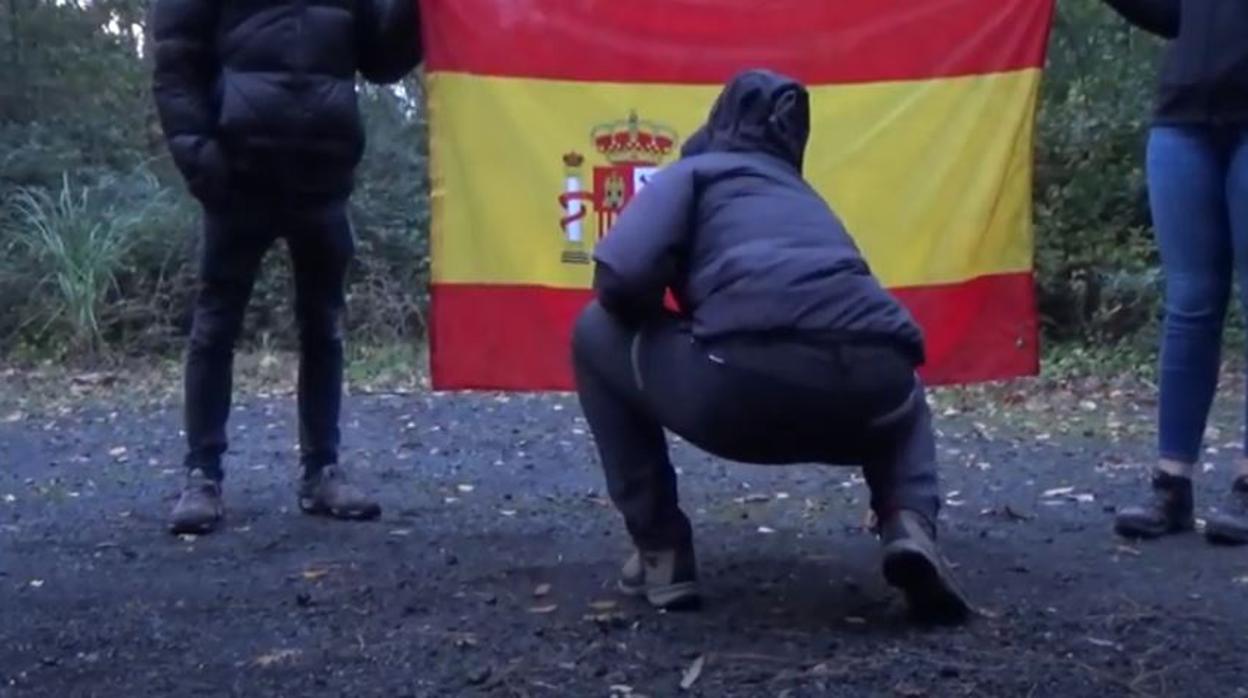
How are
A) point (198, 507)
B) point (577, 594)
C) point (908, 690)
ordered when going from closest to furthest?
point (908, 690) < point (577, 594) < point (198, 507)

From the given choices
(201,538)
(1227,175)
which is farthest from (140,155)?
(1227,175)

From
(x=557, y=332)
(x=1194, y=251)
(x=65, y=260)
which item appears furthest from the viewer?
(x=65, y=260)

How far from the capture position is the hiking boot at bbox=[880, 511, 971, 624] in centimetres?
486

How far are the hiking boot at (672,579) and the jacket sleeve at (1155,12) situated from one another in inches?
82.8

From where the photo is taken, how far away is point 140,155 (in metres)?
17.1

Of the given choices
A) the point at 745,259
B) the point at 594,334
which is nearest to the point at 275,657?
the point at 594,334

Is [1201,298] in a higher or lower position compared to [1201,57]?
lower

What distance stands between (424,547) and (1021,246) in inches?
79.3

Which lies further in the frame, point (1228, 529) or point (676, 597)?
point (1228, 529)

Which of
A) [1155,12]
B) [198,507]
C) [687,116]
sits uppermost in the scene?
[1155,12]

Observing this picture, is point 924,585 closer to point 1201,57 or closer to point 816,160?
point 816,160

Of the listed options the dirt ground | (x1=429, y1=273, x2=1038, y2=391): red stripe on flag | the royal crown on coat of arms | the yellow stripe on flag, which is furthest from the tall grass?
the royal crown on coat of arms

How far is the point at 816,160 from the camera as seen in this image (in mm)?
6441

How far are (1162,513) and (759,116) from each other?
6.46 feet
